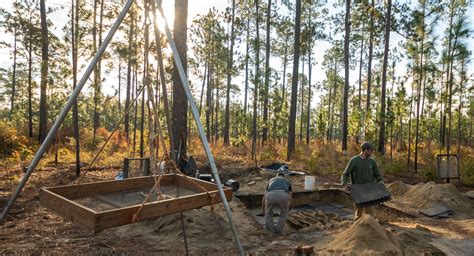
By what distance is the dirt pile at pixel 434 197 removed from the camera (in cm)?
1002

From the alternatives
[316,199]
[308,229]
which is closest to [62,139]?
[316,199]

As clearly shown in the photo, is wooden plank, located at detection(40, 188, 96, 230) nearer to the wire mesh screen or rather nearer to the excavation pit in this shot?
the wire mesh screen

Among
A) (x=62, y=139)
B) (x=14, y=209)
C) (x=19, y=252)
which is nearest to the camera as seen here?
(x=19, y=252)

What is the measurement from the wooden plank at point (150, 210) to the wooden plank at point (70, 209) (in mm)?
94

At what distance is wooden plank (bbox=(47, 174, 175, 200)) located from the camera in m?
4.00

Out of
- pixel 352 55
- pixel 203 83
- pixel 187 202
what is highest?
pixel 352 55

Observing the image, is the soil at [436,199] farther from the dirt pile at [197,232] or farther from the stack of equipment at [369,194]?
the dirt pile at [197,232]

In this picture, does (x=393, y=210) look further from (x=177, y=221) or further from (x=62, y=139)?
(x=62, y=139)

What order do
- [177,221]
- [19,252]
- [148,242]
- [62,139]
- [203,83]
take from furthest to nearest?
[203,83]
[62,139]
[177,221]
[148,242]
[19,252]

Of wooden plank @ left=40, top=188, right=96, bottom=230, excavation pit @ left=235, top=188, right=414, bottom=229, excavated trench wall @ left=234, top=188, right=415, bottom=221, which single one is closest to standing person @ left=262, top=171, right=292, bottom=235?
excavation pit @ left=235, top=188, right=414, bottom=229

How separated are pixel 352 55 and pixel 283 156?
66.8 feet

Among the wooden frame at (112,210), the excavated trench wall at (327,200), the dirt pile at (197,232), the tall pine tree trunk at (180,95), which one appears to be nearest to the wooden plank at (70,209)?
the wooden frame at (112,210)

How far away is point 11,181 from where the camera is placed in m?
10.9

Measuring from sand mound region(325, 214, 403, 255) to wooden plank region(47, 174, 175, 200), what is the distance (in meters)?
3.10
